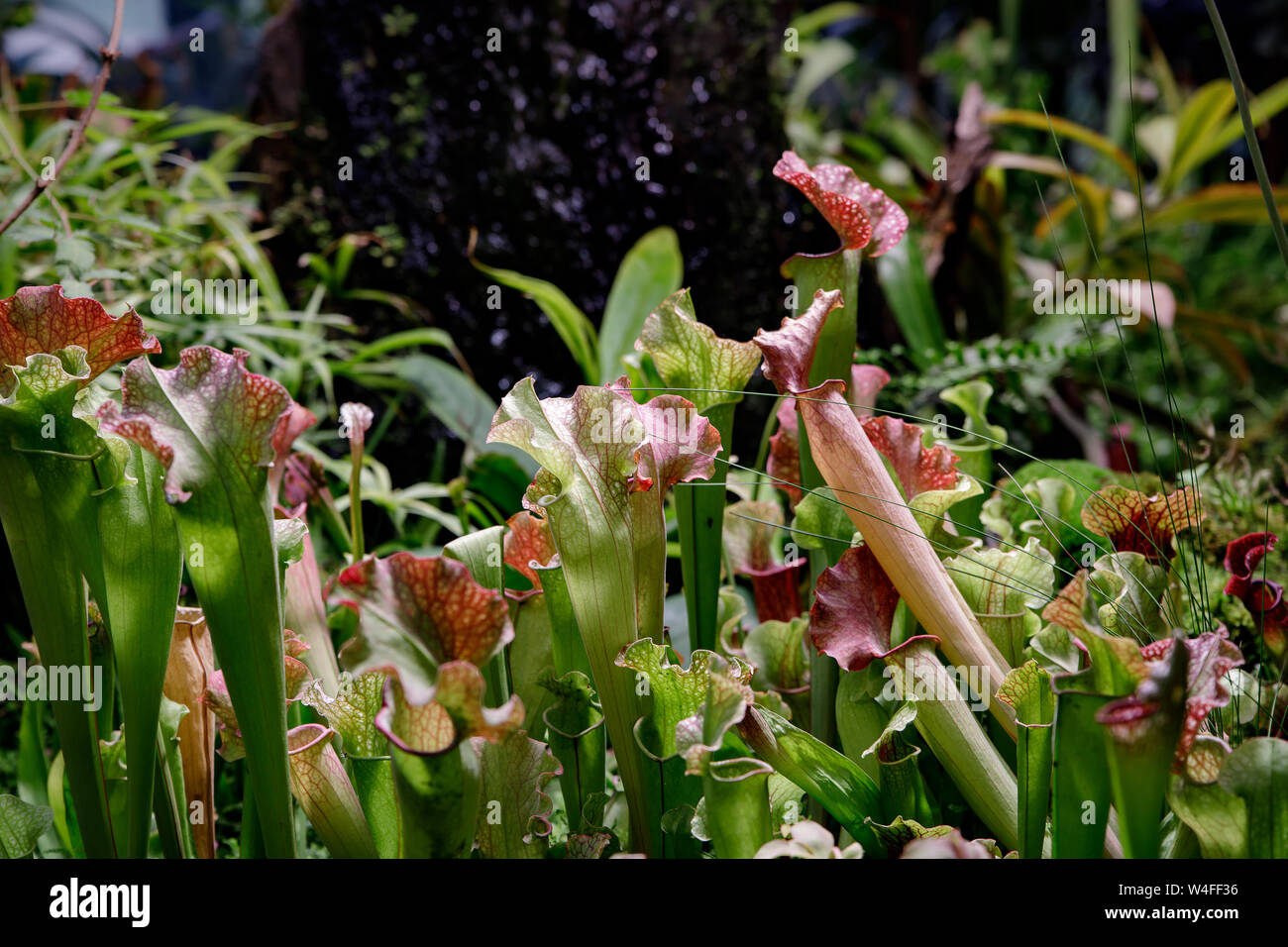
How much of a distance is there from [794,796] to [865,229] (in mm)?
419

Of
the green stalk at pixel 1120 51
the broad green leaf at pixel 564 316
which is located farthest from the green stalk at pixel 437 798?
the green stalk at pixel 1120 51

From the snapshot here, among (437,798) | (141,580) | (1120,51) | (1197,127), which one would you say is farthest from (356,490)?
(1120,51)

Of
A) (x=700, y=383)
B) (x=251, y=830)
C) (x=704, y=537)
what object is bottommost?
(x=251, y=830)

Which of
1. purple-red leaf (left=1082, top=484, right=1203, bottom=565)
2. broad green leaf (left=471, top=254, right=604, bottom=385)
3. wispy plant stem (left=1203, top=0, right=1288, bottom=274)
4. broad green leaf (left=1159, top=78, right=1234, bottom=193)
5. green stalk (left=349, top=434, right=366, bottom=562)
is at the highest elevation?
broad green leaf (left=1159, top=78, right=1234, bottom=193)

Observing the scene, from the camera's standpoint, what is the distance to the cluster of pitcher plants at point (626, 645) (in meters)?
0.46

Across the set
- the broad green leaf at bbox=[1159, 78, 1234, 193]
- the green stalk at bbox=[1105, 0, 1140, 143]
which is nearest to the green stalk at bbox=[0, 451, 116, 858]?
the broad green leaf at bbox=[1159, 78, 1234, 193]

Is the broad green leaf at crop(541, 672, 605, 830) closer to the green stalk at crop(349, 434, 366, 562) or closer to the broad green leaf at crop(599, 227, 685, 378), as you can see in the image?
the green stalk at crop(349, 434, 366, 562)

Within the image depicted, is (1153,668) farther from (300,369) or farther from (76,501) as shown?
(300,369)

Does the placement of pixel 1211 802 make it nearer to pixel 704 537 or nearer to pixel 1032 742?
pixel 1032 742

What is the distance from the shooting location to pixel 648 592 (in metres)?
0.60

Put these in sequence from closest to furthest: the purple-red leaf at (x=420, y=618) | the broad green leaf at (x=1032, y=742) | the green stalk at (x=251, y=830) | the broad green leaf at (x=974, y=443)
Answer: the purple-red leaf at (x=420, y=618) < the broad green leaf at (x=1032, y=742) < the green stalk at (x=251, y=830) < the broad green leaf at (x=974, y=443)

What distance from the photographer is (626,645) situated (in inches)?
22.4

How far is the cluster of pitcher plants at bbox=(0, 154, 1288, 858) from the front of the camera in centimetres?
46

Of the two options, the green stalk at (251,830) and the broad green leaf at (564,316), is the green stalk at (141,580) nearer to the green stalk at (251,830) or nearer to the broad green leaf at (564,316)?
the green stalk at (251,830)
